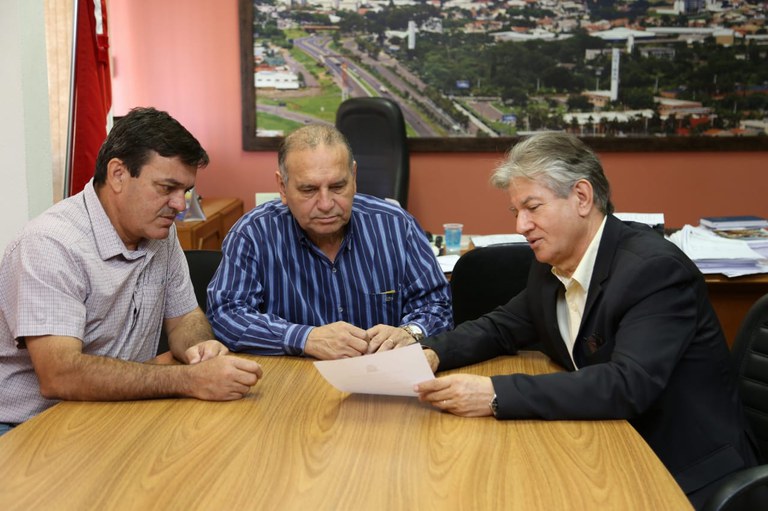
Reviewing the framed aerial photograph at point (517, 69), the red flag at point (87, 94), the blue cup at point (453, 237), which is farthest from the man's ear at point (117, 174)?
the framed aerial photograph at point (517, 69)

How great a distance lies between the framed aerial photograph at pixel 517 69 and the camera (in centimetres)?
482

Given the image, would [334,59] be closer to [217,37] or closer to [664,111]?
[217,37]

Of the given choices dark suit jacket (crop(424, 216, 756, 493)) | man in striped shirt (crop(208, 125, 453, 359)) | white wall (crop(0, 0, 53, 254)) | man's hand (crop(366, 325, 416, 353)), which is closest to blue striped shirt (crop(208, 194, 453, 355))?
man in striped shirt (crop(208, 125, 453, 359))

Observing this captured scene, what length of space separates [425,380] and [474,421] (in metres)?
0.13


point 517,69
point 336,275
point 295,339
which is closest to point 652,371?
point 295,339

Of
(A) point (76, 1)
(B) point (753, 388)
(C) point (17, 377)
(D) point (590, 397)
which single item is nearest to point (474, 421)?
(D) point (590, 397)

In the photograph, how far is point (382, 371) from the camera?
5.57 feet

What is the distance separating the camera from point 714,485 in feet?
5.73

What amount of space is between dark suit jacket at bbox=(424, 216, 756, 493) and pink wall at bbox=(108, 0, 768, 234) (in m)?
3.14

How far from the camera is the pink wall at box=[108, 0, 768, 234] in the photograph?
16.3 feet

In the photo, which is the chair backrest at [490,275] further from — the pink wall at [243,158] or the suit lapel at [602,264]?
the pink wall at [243,158]

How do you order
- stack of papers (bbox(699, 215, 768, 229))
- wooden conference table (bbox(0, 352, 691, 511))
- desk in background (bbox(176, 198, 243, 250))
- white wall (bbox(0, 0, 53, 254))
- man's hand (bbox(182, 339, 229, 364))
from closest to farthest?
1. wooden conference table (bbox(0, 352, 691, 511))
2. man's hand (bbox(182, 339, 229, 364))
3. white wall (bbox(0, 0, 53, 254))
4. stack of papers (bbox(699, 215, 768, 229))
5. desk in background (bbox(176, 198, 243, 250))

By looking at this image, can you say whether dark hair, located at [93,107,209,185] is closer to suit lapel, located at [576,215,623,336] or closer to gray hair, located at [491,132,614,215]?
gray hair, located at [491,132,614,215]

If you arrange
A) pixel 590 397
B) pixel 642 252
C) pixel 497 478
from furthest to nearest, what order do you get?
pixel 642 252, pixel 590 397, pixel 497 478
